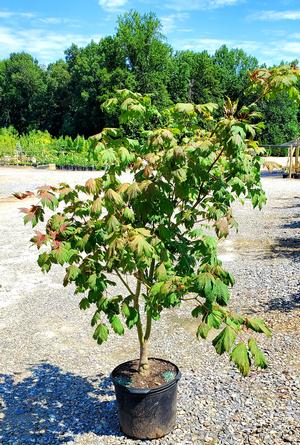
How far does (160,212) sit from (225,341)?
3.62ft

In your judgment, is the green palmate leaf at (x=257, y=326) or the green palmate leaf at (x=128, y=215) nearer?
the green palmate leaf at (x=257, y=326)

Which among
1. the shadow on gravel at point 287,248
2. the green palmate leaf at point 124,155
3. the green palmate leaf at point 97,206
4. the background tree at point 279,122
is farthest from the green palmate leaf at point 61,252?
the background tree at point 279,122

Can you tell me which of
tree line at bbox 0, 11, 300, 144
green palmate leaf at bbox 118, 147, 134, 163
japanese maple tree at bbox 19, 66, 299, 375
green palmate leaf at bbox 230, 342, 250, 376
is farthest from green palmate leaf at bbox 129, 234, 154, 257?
tree line at bbox 0, 11, 300, 144

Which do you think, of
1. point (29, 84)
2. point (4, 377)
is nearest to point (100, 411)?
point (4, 377)

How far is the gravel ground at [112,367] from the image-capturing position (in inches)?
153

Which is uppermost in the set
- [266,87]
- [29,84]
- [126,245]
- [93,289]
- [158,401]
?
[29,84]

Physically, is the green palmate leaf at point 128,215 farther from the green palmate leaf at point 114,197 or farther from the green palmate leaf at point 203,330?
the green palmate leaf at point 203,330

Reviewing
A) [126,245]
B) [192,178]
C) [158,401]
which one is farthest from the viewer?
[158,401]

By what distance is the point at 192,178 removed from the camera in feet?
9.98

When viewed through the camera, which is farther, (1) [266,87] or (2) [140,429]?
(2) [140,429]

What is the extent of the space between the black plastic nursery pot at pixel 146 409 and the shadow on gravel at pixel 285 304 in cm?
333

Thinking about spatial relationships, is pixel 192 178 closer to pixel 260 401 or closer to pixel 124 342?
pixel 260 401

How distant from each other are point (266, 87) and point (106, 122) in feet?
168

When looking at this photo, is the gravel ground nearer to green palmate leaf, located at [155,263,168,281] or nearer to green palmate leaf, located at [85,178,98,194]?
green palmate leaf, located at [155,263,168,281]
